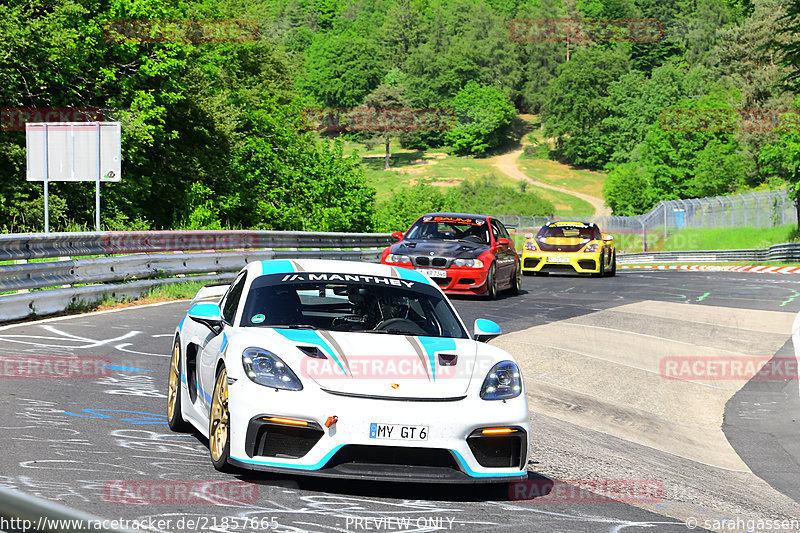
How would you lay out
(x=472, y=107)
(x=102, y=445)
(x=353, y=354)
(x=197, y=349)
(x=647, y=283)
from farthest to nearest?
(x=472, y=107) < (x=647, y=283) < (x=197, y=349) < (x=102, y=445) < (x=353, y=354)

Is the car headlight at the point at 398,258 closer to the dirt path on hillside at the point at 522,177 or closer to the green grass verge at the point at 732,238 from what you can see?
the green grass verge at the point at 732,238

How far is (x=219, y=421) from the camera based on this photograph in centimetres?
598

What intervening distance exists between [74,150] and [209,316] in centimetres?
1479

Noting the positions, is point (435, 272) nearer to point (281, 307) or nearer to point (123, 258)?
point (123, 258)

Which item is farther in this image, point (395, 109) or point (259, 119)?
point (395, 109)

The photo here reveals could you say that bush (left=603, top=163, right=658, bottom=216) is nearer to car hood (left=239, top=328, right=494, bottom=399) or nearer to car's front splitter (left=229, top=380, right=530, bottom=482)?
car hood (left=239, top=328, right=494, bottom=399)

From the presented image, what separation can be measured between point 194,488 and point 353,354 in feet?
3.60

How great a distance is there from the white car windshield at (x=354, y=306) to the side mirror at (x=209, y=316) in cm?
20

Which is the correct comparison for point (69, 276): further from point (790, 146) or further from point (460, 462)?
point (790, 146)

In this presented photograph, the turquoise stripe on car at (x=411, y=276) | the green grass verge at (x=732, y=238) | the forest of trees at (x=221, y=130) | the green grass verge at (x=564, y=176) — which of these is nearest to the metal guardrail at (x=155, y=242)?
the turquoise stripe on car at (x=411, y=276)

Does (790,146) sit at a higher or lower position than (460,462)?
higher

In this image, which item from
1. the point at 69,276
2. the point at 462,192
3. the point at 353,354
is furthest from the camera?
the point at 462,192

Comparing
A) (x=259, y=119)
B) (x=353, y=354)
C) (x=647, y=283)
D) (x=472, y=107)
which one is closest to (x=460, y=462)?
(x=353, y=354)

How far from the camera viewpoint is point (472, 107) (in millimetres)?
178750
